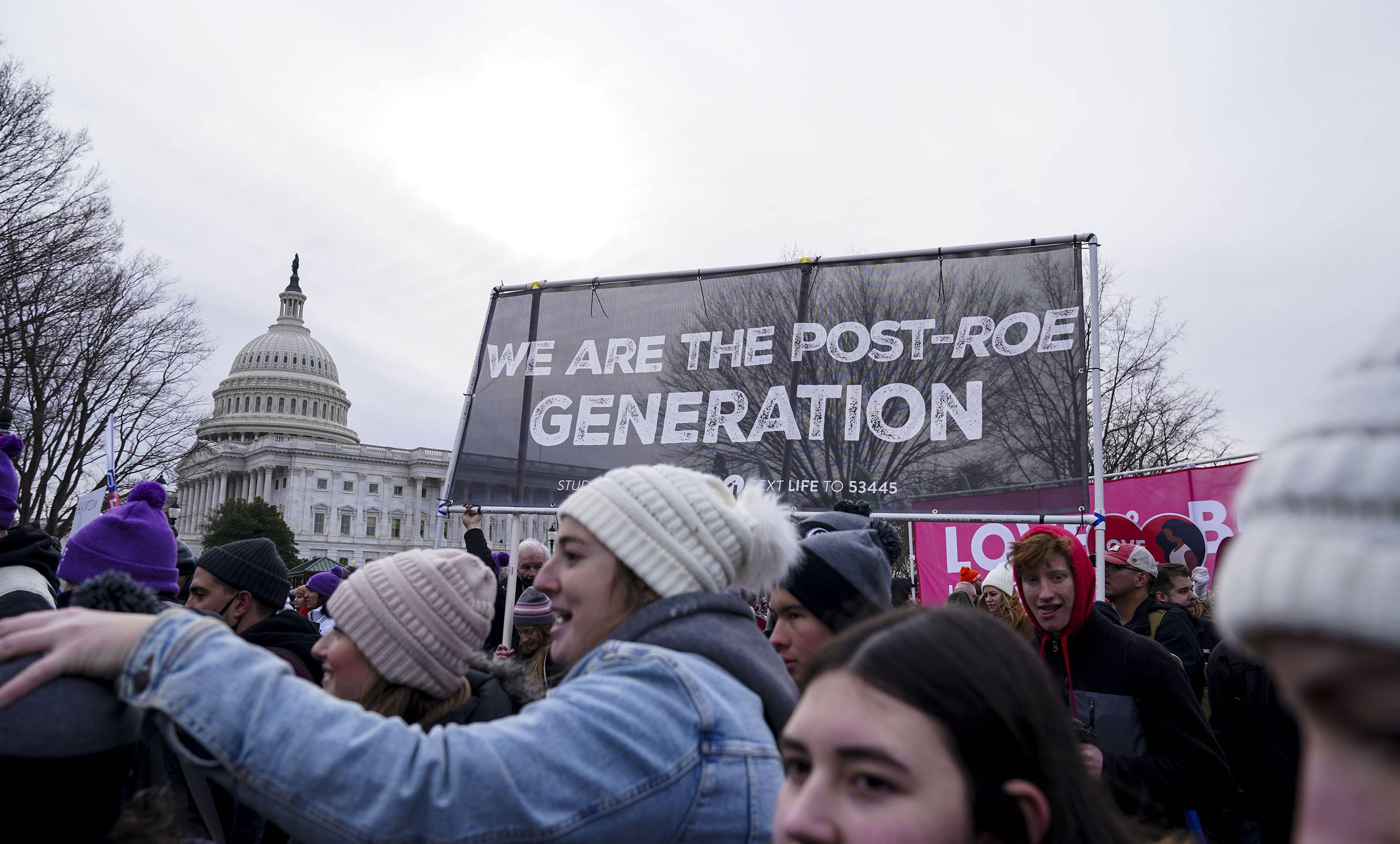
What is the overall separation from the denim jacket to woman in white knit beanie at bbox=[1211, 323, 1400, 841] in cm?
114

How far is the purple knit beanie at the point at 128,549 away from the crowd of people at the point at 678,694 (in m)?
0.23

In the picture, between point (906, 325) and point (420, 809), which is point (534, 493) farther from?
point (420, 809)

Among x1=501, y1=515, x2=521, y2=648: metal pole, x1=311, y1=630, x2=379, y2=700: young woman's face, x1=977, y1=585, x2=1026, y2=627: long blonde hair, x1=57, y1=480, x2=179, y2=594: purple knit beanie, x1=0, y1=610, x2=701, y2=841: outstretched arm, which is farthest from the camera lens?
x1=501, y1=515, x2=521, y2=648: metal pole

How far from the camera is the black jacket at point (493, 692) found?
8.36 feet

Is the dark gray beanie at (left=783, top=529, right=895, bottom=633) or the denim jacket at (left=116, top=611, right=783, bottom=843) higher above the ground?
the dark gray beanie at (left=783, top=529, right=895, bottom=633)

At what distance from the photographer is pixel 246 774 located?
1.42 metres

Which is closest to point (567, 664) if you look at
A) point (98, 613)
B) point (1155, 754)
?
point (98, 613)

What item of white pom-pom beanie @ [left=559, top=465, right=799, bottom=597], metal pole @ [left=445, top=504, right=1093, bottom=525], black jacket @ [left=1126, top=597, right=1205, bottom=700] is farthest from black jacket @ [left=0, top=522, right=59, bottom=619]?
black jacket @ [left=1126, top=597, right=1205, bottom=700]

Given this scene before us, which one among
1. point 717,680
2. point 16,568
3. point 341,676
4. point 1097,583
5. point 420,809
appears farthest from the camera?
point 1097,583

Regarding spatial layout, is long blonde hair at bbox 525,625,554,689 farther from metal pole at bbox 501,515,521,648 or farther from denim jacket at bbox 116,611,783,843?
denim jacket at bbox 116,611,783,843

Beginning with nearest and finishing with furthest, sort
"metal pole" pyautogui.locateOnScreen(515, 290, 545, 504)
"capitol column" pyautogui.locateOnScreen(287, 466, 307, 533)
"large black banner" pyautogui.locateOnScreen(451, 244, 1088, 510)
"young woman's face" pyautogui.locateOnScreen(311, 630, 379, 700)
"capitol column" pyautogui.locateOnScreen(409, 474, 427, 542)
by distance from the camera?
"young woman's face" pyautogui.locateOnScreen(311, 630, 379, 700) < "large black banner" pyautogui.locateOnScreen(451, 244, 1088, 510) < "metal pole" pyautogui.locateOnScreen(515, 290, 545, 504) < "capitol column" pyautogui.locateOnScreen(287, 466, 307, 533) < "capitol column" pyautogui.locateOnScreen(409, 474, 427, 542)

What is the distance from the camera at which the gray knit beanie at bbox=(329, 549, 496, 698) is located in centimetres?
245

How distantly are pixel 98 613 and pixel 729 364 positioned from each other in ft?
25.2

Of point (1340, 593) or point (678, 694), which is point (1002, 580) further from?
point (1340, 593)
